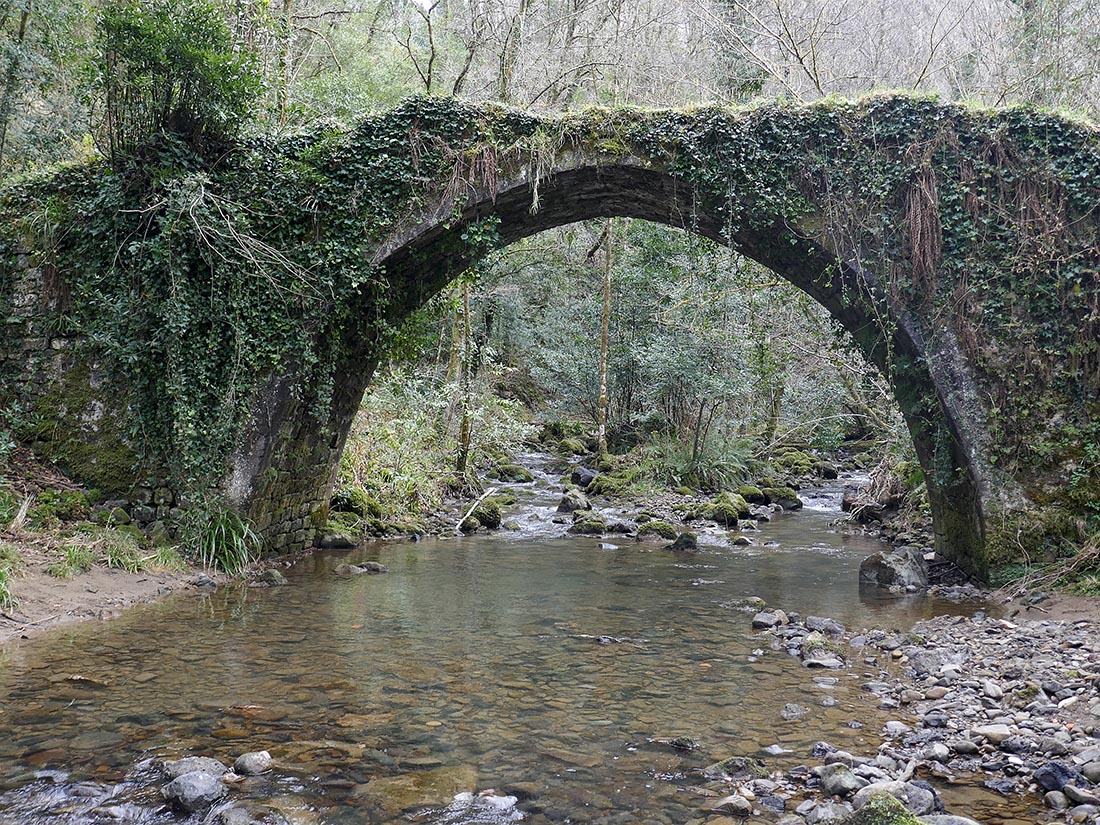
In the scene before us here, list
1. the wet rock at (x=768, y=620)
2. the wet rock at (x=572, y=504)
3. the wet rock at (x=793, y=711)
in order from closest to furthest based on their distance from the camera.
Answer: the wet rock at (x=793, y=711)
the wet rock at (x=768, y=620)
the wet rock at (x=572, y=504)

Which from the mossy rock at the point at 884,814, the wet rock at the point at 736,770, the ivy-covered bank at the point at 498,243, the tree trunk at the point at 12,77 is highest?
the tree trunk at the point at 12,77

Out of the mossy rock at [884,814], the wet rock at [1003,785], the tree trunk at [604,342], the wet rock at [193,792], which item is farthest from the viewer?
the tree trunk at [604,342]

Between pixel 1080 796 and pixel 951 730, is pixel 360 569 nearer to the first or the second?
pixel 951 730

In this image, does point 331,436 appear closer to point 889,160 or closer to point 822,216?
point 822,216

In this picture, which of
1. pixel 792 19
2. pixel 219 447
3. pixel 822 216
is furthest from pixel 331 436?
pixel 792 19

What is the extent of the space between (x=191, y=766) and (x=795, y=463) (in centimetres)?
1854

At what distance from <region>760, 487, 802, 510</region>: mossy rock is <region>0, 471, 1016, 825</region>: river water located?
7.87 metres

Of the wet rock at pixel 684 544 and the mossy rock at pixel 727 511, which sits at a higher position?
the mossy rock at pixel 727 511

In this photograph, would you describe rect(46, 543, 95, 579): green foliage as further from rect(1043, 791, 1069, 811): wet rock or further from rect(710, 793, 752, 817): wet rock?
rect(1043, 791, 1069, 811): wet rock

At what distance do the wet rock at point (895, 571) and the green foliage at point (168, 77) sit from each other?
8472 mm

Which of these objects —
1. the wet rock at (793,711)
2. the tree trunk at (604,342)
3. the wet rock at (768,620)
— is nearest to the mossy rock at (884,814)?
the wet rock at (793,711)

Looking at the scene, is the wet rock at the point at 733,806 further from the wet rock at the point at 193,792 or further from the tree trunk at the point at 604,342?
the tree trunk at the point at 604,342

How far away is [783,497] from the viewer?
16000 mm

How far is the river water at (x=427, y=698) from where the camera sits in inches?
131
